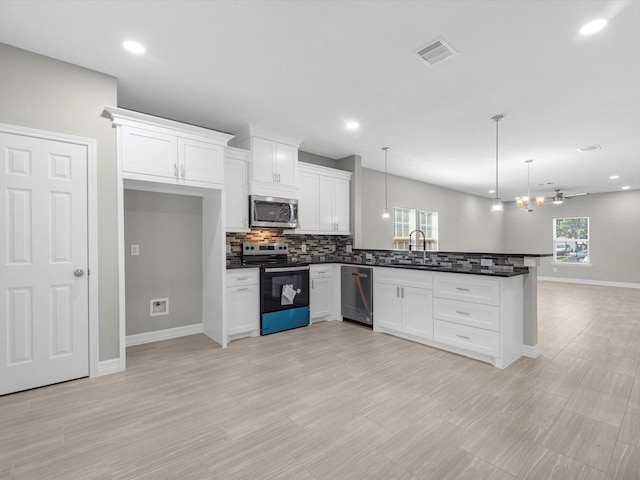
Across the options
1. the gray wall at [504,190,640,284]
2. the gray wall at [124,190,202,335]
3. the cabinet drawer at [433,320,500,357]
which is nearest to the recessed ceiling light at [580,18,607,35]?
the cabinet drawer at [433,320,500,357]

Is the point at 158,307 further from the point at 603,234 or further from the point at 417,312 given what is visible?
the point at 603,234

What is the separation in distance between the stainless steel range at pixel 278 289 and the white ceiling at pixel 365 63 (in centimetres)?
176

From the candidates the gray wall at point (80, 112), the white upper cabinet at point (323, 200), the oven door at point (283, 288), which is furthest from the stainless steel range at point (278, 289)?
the gray wall at point (80, 112)

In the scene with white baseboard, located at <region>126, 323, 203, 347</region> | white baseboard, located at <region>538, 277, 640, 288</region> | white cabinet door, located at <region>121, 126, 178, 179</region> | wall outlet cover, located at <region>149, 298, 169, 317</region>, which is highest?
white cabinet door, located at <region>121, 126, 178, 179</region>

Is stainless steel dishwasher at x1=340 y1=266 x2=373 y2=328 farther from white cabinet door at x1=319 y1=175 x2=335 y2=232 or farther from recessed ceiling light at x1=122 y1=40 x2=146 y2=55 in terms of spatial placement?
recessed ceiling light at x1=122 y1=40 x2=146 y2=55

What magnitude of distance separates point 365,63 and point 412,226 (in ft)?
17.3

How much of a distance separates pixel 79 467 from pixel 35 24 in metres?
2.93

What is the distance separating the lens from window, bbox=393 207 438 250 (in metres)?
6.97

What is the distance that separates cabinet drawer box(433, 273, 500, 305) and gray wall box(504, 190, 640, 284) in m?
8.33

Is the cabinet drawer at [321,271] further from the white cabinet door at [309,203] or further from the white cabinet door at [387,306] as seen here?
the white cabinet door at [387,306]

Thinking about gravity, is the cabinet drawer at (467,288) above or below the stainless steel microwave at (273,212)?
below

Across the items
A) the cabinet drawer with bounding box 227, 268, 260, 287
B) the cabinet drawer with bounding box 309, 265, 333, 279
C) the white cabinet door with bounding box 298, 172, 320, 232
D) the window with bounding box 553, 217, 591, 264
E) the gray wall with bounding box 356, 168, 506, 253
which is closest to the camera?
the cabinet drawer with bounding box 227, 268, 260, 287

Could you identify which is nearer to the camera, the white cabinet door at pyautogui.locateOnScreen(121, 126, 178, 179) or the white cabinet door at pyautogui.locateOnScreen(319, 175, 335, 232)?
Answer: the white cabinet door at pyautogui.locateOnScreen(121, 126, 178, 179)

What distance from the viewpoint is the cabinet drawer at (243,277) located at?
3.72m
